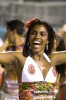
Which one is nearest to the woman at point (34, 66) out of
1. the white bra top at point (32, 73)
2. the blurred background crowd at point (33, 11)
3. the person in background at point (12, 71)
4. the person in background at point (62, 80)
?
the white bra top at point (32, 73)

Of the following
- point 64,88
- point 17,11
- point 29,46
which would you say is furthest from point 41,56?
point 17,11

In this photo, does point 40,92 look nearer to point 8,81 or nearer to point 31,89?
point 31,89

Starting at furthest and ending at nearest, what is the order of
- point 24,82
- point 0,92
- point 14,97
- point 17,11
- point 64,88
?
point 17,11, point 0,92, point 14,97, point 64,88, point 24,82

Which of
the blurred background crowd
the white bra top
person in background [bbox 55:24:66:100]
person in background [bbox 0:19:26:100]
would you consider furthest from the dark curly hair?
the blurred background crowd

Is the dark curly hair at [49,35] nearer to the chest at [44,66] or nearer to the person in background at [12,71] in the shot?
the chest at [44,66]

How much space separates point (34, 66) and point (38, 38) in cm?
30

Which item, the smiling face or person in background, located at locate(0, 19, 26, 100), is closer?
the smiling face

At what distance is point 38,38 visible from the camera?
24.1ft

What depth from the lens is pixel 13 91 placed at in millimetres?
10031

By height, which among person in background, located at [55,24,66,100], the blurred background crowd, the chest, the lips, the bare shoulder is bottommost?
person in background, located at [55,24,66,100]

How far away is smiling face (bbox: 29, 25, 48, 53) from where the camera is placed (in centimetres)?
732

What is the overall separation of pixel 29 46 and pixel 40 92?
0.52m

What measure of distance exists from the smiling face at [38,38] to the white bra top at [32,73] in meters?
0.15

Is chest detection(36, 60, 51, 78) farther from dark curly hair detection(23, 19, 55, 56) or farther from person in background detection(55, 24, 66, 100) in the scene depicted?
person in background detection(55, 24, 66, 100)
